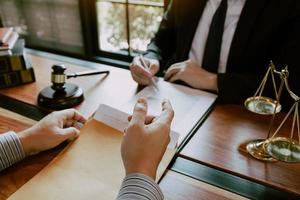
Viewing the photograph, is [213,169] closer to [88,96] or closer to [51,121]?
[51,121]

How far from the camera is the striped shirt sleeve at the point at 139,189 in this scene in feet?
1.86

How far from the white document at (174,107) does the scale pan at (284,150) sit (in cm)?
24

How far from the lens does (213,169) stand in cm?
75

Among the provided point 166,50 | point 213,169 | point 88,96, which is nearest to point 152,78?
point 88,96

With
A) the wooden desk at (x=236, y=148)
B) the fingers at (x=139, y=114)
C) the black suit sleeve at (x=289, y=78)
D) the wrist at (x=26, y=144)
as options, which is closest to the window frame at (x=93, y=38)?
the black suit sleeve at (x=289, y=78)

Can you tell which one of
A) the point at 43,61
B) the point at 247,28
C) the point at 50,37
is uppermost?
the point at 247,28

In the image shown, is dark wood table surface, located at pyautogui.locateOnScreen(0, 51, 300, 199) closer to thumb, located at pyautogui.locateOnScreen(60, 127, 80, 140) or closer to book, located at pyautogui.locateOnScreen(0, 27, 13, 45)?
thumb, located at pyautogui.locateOnScreen(60, 127, 80, 140)

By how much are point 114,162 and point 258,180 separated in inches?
14.0

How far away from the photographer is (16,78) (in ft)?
3.93

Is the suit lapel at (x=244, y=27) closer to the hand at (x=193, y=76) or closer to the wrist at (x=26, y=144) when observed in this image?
the hand at (x=193, y=76)

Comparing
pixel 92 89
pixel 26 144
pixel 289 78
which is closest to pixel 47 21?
pixel 92 89

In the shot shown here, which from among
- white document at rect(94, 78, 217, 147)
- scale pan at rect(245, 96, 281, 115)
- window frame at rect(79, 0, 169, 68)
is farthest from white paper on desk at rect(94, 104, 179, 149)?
window frame at rect(79, 0, 169, 68)

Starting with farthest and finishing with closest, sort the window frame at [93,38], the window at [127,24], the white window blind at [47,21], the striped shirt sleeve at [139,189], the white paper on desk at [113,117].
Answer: the white window blind at [47,21]
the window frame at [93,38]
the window at [127,24]
the white paper on desk at [113,117]
the striped shirt sleeve at [139,189]

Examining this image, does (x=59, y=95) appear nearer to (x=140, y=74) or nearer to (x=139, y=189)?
(x=140, y=74)
